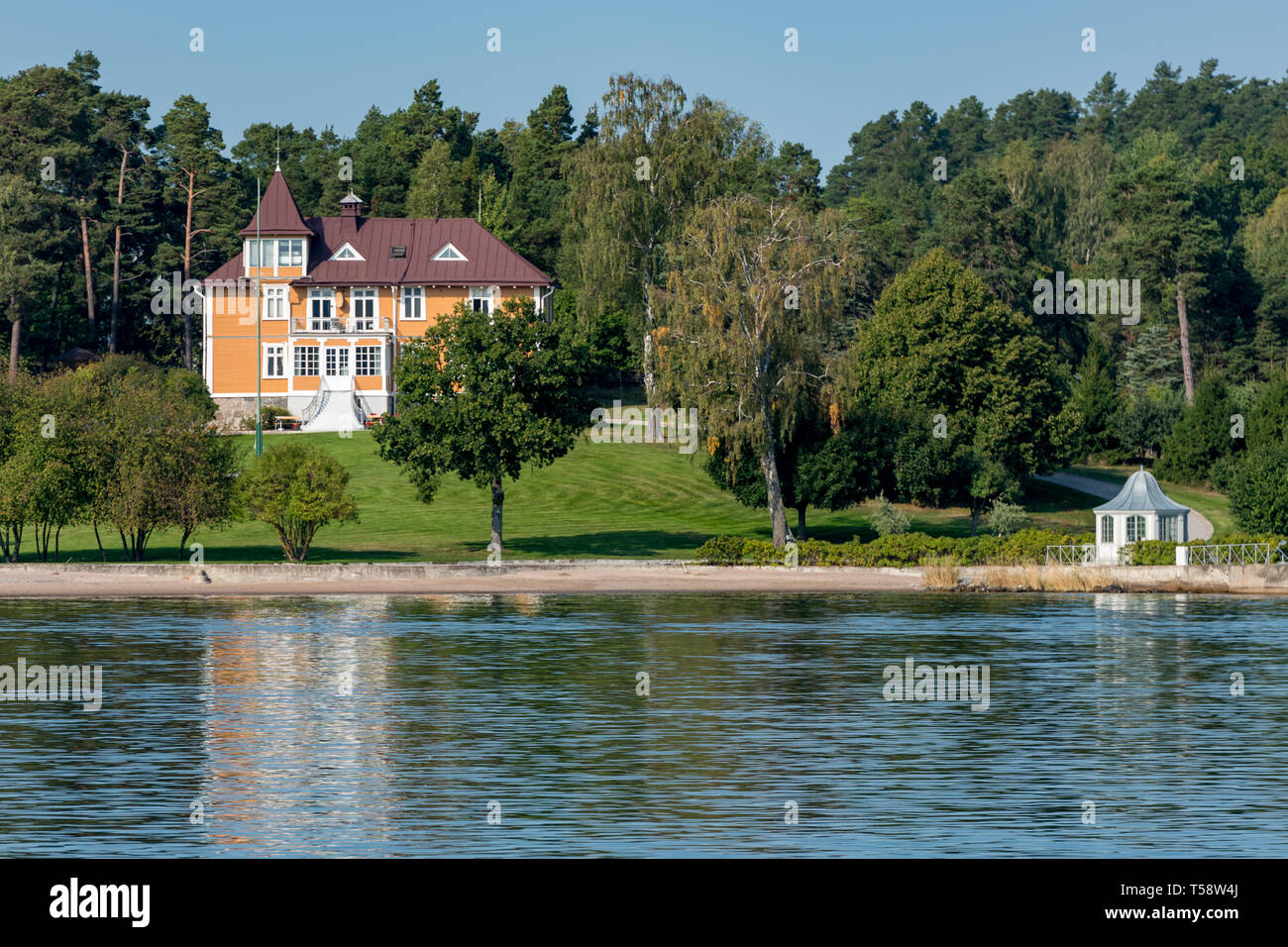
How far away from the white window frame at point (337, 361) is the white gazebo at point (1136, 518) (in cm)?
5889

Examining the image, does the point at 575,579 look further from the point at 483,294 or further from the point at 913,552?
the point at 483,294

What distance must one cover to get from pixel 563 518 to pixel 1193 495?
37268 mm

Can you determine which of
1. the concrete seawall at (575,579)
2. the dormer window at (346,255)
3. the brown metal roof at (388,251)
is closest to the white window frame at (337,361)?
the brown metal roof at (388,251)

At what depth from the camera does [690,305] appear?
69.5 metres

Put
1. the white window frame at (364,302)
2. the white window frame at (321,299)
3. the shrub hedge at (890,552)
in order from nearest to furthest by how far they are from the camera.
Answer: the shrub hedge at (890,552) < the white window frame at (321,299) < the white window frame at (364,302)

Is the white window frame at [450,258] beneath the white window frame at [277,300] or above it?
above

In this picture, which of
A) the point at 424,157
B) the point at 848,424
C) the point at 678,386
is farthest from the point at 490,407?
the point at 424,157

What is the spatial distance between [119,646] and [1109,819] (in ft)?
103

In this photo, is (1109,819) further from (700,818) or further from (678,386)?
(678,386)

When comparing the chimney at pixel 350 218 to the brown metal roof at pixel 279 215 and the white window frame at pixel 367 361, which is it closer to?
the brown metal roof at pixel 279 215

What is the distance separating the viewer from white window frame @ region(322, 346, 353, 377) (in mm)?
110750

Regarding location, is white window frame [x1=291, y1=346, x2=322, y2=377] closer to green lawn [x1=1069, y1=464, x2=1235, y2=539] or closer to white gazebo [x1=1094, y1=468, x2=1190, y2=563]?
green lawn [x1=1069, y1=464, x2=1235, y2=539]

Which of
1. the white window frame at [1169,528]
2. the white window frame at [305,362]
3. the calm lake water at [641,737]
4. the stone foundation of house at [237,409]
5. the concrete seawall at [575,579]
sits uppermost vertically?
the white window frame at [305,362]

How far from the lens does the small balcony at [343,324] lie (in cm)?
11181
